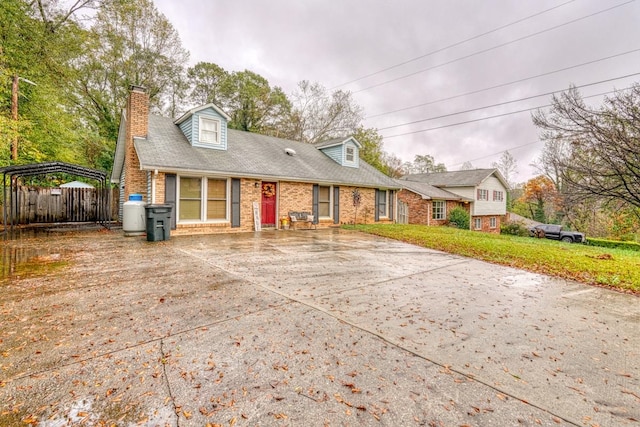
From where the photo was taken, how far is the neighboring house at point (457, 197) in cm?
2127

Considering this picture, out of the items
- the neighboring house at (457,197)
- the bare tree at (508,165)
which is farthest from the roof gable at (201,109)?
the bare tree at (508,165)

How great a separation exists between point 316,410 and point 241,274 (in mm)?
3683

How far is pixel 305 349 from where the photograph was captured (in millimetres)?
2750

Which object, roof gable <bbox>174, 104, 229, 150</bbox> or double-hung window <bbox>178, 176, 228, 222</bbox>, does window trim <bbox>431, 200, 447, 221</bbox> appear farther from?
double-hung window <bbox>178, 176, 228, 222</bbox>

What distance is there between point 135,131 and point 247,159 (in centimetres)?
429

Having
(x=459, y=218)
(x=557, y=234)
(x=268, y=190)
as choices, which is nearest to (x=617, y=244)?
(x=557, y=234)

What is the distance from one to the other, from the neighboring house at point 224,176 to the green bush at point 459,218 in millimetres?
8396

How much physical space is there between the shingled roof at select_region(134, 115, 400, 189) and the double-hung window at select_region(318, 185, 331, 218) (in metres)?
0.60

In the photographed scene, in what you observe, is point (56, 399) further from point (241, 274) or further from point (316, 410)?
point (241, 274)

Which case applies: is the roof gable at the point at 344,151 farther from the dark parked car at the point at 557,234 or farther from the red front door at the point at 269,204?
the dark parked car at the point at 557,234

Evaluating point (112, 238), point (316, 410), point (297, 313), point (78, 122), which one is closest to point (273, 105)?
point (78, 122)

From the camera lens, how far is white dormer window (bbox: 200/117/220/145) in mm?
12281

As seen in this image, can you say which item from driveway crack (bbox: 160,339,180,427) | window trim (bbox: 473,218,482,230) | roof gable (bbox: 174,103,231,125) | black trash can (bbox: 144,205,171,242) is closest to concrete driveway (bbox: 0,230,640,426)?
driveway crack (bbox: 160,339,180,427)

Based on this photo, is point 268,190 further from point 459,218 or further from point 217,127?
point 459,218
